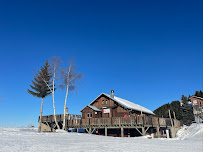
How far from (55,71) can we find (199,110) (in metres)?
35.3

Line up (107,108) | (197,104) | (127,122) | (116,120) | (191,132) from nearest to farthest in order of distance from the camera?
(127,122), (191,132), (116,120), (107,108), (197,104)

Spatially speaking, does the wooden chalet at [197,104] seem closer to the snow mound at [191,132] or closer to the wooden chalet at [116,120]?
the wooden chalet at [116,120]

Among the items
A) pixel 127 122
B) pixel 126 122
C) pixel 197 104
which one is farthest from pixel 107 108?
pixel 197 104

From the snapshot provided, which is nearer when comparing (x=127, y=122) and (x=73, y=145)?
(x=73, y=145)

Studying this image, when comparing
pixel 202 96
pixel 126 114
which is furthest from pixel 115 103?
pixel 202 96

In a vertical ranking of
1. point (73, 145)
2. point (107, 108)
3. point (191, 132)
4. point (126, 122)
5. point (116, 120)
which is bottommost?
point (191, 132)

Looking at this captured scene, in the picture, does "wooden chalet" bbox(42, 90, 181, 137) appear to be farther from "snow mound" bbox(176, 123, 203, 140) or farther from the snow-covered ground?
the snow-covered ground

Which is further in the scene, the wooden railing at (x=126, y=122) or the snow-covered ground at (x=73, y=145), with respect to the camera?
the wooden railing at (x=126, y=122)

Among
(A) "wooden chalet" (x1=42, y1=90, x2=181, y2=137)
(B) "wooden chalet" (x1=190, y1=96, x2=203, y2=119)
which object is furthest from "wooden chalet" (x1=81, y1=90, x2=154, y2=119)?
(B) "wooden chalet" (x1=190, y1=96, x2=203, y2=119)

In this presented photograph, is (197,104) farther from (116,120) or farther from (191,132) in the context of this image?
(116,120)

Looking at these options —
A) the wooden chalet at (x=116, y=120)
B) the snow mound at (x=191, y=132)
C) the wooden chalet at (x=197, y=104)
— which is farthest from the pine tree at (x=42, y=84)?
the wooden chalet at (x=197, y=104)

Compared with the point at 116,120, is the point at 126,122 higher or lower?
lower

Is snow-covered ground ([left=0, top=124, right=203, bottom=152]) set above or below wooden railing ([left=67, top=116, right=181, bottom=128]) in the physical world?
below

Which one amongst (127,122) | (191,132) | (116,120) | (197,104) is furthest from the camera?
(197,104)
